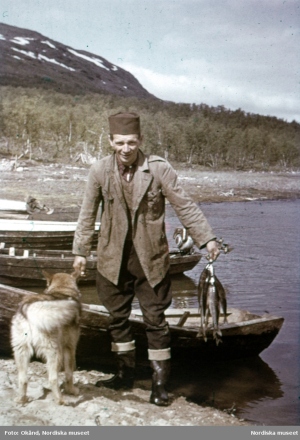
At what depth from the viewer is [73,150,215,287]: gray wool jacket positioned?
4445 mm

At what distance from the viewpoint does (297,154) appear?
259ft

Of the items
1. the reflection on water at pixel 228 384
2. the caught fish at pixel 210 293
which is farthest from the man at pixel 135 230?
the reflection on water at pixel 228 384

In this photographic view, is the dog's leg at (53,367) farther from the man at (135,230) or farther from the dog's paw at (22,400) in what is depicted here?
the man at (135,230)

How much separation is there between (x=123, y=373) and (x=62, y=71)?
12351 centimetres

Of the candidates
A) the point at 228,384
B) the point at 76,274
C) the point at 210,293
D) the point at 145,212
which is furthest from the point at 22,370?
the point at 228,384

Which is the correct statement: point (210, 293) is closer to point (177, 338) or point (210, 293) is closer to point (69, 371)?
point (177, 338)

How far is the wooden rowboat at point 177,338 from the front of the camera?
527 cm

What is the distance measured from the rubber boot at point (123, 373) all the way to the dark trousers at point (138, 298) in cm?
15

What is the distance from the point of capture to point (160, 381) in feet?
15.2

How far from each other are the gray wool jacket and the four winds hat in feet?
0.79

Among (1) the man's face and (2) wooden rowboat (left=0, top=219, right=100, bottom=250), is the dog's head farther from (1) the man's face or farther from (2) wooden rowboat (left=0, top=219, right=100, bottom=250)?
(2) wooden rowboat (left=0, top=219, right=100, bottom=250)

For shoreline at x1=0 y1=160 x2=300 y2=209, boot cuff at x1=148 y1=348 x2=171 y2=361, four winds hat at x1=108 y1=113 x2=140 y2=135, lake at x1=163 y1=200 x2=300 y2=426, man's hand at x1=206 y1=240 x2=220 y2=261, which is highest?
four winds hat at x1=108 y1=113 x2=140 y2=135

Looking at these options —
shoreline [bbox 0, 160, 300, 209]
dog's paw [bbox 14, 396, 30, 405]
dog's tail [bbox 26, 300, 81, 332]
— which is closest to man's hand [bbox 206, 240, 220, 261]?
dog's tail [bbox 26, 300, 81, 332]

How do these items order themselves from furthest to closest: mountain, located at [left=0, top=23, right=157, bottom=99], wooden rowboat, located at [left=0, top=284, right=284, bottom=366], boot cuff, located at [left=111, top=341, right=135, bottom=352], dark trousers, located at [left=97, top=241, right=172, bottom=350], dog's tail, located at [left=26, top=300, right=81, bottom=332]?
mountain, located at [left=0, top=23, right=157, bottom=99], wooden rowboat, located at [left=0, top=284, right=284, bottom=366], boot cuff, located at [left=111, top=341, right=135, bottom=352], dark trousers, located at [left=97, top=241, right=172, bottom=350], dog's tail, located at [left=26, top=300, right=81, bottom=332]
